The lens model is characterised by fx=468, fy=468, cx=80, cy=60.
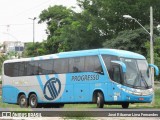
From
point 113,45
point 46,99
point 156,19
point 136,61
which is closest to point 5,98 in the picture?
point 46,99

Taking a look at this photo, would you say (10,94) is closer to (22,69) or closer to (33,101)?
(22,69)

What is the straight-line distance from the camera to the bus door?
986 inches

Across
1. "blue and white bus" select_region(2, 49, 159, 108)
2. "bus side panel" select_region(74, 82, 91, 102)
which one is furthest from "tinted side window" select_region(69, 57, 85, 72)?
"bus side panel" select_region(74, 82, 91, 102)

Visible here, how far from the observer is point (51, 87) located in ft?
96.8

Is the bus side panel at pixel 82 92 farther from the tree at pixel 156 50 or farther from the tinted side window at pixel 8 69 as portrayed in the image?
the tree at pixel 156 50

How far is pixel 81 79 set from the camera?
27141 millimetres

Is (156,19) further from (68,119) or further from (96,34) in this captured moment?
(68,119)

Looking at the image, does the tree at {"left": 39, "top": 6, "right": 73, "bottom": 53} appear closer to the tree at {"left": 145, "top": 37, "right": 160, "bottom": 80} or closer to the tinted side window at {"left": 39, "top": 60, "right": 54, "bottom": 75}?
the tree at {"left": 145, "top": 37, "right": 160, "bottom": 80}

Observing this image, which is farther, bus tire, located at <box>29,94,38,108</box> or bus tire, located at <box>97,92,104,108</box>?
bus tire, located at <box>29,94,38,108</box>

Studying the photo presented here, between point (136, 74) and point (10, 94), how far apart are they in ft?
35.4

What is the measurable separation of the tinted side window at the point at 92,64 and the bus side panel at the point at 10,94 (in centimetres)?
737

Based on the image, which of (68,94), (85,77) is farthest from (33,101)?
(85,77)

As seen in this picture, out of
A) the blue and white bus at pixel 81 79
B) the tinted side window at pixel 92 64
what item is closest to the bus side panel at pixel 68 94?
the blue and white bus at pixel 81 79

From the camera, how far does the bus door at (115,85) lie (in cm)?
2505
